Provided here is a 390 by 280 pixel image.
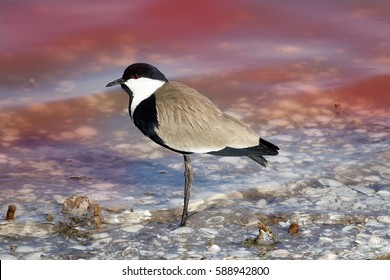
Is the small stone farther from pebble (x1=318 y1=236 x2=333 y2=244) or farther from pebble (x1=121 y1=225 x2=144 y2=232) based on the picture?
pebble (x1=121 y1=225 x2=144 y2=232)

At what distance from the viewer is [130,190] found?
8.21 meters

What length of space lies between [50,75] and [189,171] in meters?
4.52

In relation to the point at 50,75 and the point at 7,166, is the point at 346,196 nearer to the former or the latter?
the point at 7,166

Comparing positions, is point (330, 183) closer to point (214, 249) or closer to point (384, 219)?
point (384, 219)

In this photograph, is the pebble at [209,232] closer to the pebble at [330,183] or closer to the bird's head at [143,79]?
the bird's head at [143,79]

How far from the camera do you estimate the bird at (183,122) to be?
711 cm

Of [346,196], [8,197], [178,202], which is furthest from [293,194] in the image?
[8,197]

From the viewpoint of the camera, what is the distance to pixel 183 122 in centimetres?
713

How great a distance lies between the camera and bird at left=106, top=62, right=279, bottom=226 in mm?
7109

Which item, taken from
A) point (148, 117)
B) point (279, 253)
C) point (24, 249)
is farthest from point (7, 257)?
point (279, 253)

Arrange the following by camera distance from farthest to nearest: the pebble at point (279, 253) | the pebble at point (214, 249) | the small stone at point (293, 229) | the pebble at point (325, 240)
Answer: the small stone at point (293, 229)
the pebble at point (325, 240)
the pebble at point (214, 249)
the pebble at point (279, 253)

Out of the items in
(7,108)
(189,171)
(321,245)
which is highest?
(7,108)

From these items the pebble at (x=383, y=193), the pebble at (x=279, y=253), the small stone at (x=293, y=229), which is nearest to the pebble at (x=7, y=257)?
the pebble at (x=279, y=253)

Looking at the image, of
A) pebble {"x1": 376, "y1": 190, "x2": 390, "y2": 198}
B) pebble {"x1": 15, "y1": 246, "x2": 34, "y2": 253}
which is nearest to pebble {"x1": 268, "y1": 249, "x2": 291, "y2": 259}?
pebble {"x1": 376, "y1": 190, "x2": 390, "y2": 198}
